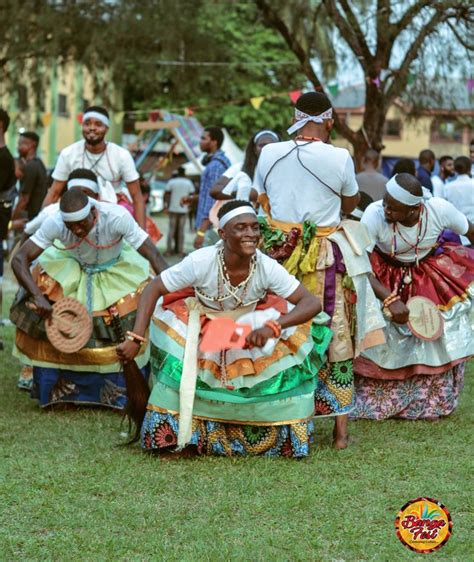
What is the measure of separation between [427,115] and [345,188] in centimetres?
1105

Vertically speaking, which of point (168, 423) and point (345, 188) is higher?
point (345, 188)

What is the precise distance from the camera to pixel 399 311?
6457 mm

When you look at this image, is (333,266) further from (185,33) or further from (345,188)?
(185,33)

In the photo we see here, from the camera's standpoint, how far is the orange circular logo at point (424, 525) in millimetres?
3826

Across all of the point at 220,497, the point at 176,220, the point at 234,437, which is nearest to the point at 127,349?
the point at 234,437

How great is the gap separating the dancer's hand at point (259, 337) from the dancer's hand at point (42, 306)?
6.81 ft

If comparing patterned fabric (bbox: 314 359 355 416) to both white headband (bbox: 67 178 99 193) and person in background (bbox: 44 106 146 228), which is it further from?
person in background (bbox: 44 106 146 228)

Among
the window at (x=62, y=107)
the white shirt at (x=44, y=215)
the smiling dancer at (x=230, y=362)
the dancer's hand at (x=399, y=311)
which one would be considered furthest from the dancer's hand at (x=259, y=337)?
the window at (x=62, y=107)

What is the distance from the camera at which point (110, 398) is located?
23.6 ft

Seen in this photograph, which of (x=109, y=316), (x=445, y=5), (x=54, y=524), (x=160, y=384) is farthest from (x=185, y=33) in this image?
(x=54, y=524)

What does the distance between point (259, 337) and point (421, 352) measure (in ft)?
7.46

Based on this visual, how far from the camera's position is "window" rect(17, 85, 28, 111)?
1989cm

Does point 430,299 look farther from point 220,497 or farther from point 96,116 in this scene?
point 96,116

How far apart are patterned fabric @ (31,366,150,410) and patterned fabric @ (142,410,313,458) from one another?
1.35m
